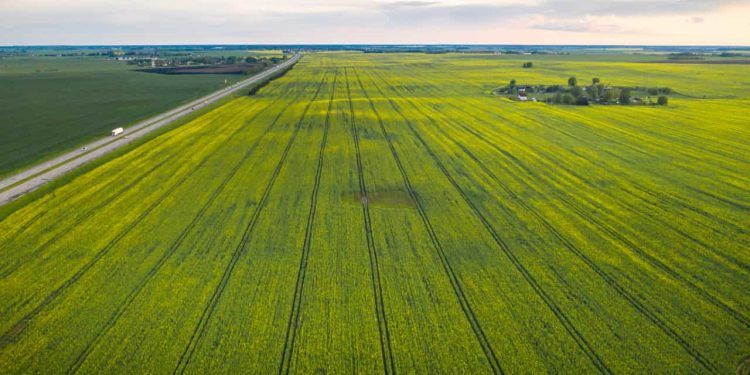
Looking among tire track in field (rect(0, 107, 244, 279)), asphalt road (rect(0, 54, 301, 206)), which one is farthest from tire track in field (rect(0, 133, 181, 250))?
asphalt road (rect(0, 54, 301, 206))

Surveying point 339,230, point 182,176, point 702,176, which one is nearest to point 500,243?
point 339,230

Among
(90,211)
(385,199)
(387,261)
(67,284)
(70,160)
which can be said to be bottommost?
(67,284)

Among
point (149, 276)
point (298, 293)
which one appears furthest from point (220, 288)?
point (149, 276)

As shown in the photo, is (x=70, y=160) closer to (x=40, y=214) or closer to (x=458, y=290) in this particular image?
(x=40, y=214)

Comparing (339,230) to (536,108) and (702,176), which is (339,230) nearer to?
(702,176)

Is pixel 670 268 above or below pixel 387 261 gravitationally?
above

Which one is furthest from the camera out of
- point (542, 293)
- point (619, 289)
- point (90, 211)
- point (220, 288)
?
point (90, 211)

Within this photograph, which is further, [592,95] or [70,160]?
[592,95]

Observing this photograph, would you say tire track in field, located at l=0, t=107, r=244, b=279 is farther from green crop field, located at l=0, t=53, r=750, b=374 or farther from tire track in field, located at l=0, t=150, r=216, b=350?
tire track in field, located at l=0, t=150, r=216, b=350
